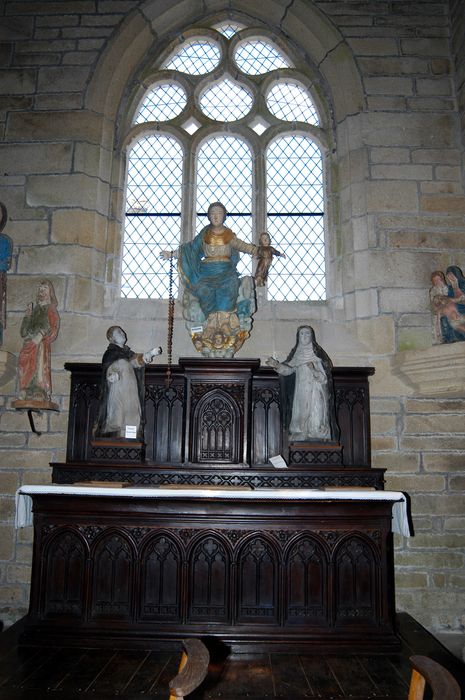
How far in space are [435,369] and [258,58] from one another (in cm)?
428

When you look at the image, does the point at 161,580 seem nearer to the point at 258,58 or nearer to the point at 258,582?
the point at 258,582

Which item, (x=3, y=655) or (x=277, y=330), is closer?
(x=3, y=655)

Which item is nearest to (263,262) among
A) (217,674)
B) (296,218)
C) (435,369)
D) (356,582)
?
(296,218)

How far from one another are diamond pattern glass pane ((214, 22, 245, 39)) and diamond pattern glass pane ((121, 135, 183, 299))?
4.95 feet

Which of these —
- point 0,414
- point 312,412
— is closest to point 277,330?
point 312,412

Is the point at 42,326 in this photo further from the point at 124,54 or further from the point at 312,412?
the point at 124,54

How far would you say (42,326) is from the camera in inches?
217

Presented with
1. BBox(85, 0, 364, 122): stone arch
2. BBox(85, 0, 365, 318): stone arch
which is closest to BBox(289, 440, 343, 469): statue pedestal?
BBox(85, 0, 365, 318): stone arch

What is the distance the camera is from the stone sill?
518 cm

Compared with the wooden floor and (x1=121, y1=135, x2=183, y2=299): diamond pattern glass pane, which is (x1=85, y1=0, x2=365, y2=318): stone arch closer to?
(x1=121, y1=135, x2=183, y2=299): diamond pattern glass pane

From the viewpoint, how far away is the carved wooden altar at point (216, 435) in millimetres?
5102

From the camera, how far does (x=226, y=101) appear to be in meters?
6.96

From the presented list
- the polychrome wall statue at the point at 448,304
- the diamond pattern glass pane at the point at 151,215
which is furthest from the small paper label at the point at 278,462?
the diamond pattern glass pane at the point at 151,215

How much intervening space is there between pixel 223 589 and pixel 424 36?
19.4 ft
